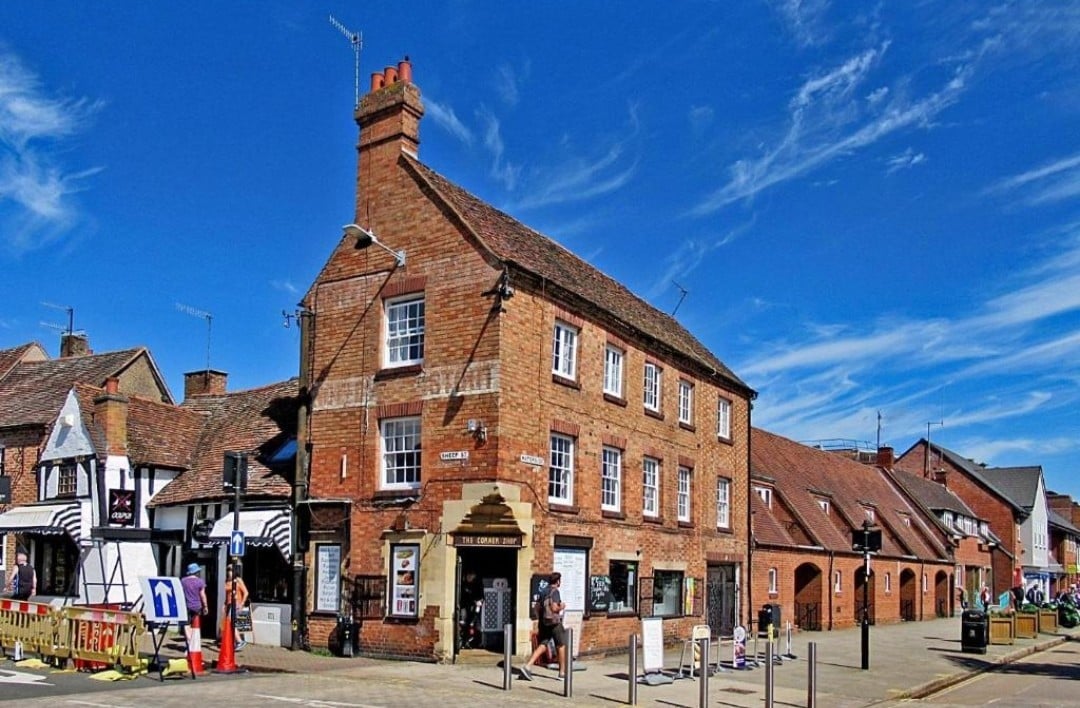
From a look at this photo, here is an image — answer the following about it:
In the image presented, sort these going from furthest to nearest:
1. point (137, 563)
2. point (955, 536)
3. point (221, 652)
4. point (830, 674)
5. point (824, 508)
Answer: point (955, 536), point (824, 508), point (137, 563), point (830, 674), point (221, 652)

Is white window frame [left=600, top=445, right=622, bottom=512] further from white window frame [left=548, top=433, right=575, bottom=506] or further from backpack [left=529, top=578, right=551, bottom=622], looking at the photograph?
backpack [left=529, top=578, right=551, bottom=622]

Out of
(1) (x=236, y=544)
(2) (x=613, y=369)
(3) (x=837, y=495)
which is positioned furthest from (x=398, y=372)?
(3) (x=837, y=495)

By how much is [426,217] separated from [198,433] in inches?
420

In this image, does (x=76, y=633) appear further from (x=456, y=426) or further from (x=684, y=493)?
(x=684, y=493)

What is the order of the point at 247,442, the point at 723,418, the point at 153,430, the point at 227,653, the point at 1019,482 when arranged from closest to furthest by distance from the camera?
the point at 227,653
the point at 247,442
the point at 153,430
the point at 723,418
the point at 1019,482

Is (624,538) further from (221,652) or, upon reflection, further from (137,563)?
(137,563)

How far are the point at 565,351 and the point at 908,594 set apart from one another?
101ft

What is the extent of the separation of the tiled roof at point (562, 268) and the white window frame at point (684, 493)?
299 centimetres

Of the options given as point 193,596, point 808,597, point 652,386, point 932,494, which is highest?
point 652,386

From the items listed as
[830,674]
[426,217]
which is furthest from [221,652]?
[830,674]

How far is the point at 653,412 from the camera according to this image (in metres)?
26.5

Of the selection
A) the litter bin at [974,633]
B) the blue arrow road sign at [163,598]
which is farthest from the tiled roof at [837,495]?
the blue arrow road sign at [163,598]

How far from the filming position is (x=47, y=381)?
32.3 meters

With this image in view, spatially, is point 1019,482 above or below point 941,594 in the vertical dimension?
above
